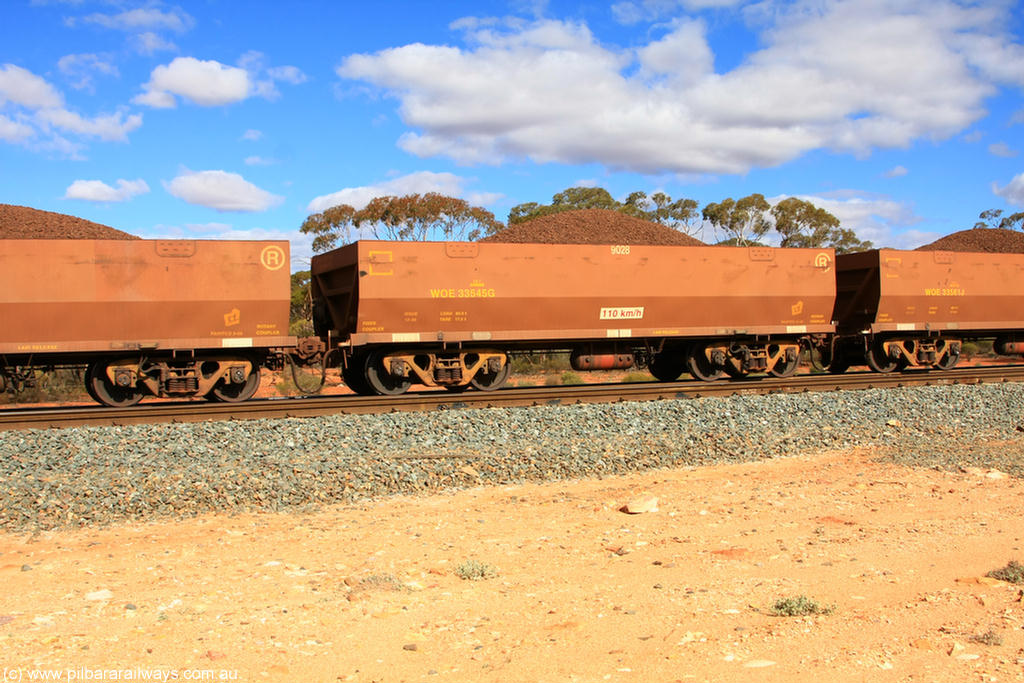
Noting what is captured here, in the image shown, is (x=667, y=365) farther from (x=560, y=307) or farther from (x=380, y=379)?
(x=380, y=379)

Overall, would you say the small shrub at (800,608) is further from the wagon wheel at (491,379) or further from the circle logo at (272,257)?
the circle logo at (272,257)

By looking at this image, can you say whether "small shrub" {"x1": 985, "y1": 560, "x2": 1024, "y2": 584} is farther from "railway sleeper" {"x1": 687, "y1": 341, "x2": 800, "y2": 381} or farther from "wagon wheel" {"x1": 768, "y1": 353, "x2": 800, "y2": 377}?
"wagon wheel" {"x1": 768, "y1": 353, "x2": 800, "y2": 377}

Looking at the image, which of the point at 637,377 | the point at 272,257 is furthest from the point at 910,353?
the point at 272,257

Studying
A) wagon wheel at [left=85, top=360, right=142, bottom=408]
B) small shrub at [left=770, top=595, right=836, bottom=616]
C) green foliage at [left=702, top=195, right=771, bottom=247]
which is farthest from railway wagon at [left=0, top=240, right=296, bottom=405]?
green foliage at [left=702, top=195, right=771, bottom=247]

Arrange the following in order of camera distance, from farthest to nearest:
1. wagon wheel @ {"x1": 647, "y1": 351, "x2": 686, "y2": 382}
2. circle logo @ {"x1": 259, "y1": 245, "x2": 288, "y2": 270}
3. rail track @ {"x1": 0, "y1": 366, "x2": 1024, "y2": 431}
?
wagon wheel @ {"x1": 647, "y1": 351, "x2": 686, "y2": 382}
circle logo @ {"x1": 259, "y1": 245, "x2": 288, "y2": 270}
rail track @ {"x1": 0, "y1": 366, "x2": 1024, "y2": 431}

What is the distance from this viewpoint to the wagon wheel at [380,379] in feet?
46.0

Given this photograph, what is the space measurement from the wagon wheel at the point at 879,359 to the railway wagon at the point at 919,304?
0.02 m

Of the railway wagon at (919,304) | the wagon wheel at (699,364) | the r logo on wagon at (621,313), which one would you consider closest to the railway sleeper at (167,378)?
the r logo on wagon at (621,313)

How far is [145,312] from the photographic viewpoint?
12656 millimetres

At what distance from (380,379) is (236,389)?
8.14ft

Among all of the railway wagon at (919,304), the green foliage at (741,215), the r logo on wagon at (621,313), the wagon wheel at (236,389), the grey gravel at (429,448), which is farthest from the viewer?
the green foliage at (741,215)

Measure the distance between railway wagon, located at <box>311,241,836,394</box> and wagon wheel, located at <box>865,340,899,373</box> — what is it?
1.87m

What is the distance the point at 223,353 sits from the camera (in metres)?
13.3

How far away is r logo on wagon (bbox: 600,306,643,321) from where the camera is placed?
49.6 feet
